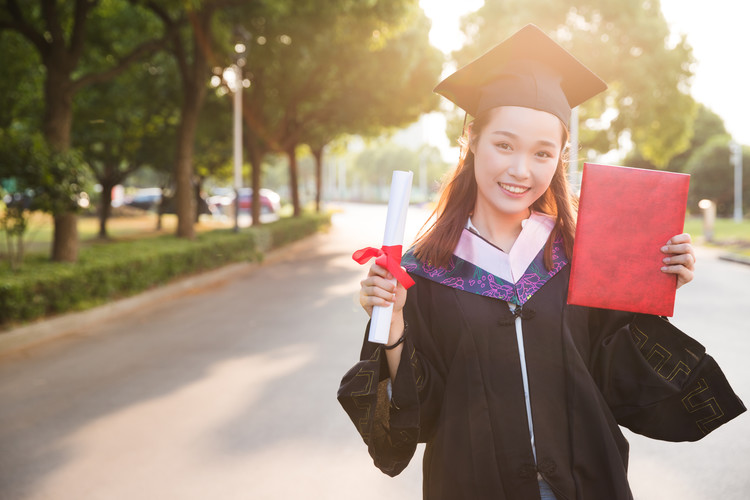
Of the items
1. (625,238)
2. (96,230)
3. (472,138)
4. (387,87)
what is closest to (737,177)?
(387,87)

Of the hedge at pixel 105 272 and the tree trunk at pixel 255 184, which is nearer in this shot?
the hedge at pixel 105 272

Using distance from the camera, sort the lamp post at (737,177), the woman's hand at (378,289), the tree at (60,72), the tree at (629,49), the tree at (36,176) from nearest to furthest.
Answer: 1. the woman's hand at (378,289)
2. the tree at (36,176)
3. the tree at (60,72)
4. the tree at (629,49)
5. the lamp post at (737,177)

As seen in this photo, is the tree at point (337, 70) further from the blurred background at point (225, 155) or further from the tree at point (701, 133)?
the tree at point (701, 133)

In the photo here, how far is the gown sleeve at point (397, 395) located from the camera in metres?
1.86

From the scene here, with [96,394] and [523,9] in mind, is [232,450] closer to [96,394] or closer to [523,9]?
[96,394]

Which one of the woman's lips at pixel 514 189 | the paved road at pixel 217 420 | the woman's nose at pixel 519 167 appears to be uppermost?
the woman's nose at pixel 519 167

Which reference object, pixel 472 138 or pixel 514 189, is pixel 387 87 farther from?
pixel 514 189

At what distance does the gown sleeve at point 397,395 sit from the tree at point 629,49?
24.5 metres

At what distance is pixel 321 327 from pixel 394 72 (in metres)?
15.8

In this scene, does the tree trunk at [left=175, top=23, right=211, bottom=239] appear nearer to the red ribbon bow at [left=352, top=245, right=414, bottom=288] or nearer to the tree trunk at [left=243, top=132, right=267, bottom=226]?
the tree trunk at [left=243, top=132, right=267, bottom=226]

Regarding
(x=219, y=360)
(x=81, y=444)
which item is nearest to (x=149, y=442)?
(x=81, y=444)

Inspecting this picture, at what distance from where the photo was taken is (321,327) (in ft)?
26.9

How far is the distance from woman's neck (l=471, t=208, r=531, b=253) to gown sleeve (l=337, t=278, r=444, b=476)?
290mm

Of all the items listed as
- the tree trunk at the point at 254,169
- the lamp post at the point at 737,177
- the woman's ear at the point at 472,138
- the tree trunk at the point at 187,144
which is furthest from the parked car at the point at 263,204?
the woman's ear at the point at 472,138
